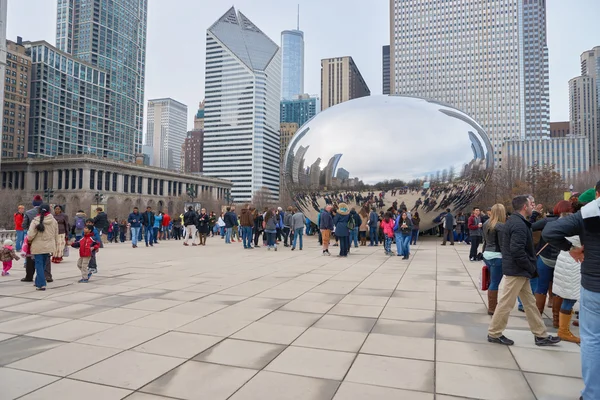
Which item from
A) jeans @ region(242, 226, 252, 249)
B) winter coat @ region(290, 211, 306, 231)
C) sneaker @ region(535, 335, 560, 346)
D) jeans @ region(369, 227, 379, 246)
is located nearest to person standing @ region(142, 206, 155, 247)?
jeans @ region(242, 226, 252, 249)

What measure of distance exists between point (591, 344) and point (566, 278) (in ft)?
7.16

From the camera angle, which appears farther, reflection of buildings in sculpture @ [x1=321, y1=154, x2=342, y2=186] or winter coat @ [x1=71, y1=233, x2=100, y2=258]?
reflection of buildings in sculpture @ [x1=321, y1=154, x2=342, y2=186]

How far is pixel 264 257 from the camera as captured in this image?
13383mm

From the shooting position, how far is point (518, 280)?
4734 millimetres

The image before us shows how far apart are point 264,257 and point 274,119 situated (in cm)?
18830

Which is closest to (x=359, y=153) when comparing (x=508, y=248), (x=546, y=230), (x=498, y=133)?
(x=508, y=248)

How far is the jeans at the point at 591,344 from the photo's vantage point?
3014 millimetres

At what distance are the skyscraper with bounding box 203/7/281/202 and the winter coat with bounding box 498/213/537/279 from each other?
17525 cm

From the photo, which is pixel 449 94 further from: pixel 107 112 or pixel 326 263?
pixel 326 263

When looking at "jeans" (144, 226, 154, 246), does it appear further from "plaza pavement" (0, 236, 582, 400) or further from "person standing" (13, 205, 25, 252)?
"plaza pavement" (0, 236, 582, 400)

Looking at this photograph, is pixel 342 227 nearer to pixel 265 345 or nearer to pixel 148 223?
pixel 265 345

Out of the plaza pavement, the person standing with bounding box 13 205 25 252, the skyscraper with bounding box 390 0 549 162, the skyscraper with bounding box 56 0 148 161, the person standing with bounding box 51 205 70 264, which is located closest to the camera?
the plaza pavement

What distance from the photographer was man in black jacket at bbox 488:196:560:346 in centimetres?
466

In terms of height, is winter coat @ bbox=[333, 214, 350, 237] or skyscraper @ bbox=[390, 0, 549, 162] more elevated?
skyscraper @ bbox=[390, 0, 549, 162]
